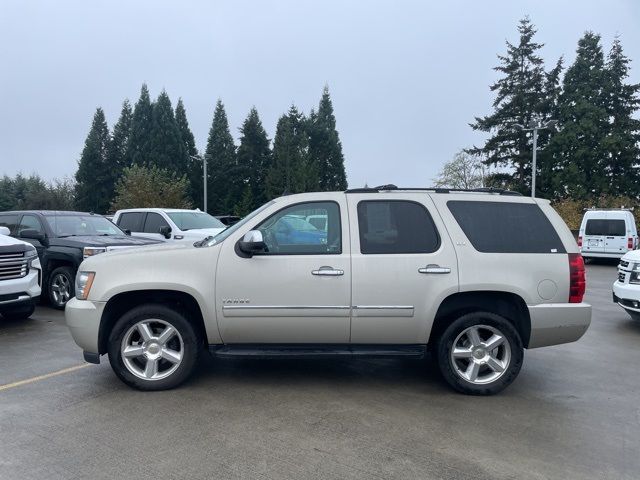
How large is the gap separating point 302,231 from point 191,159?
5891 centimetres

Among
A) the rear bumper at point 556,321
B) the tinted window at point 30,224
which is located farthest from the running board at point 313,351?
the tinted window at point 30,224

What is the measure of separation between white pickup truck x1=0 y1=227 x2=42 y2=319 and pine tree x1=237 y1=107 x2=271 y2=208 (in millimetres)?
52343

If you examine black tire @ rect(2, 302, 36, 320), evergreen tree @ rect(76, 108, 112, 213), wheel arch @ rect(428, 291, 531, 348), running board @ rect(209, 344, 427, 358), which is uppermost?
evergreen tree @ rect(76, 108, 112, 213)

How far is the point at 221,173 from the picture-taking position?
193 feet

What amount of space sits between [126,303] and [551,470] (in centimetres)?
385

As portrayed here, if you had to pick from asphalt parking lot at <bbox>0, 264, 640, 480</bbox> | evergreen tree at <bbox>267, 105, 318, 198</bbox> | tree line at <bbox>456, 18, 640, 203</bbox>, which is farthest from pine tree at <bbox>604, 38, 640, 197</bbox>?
asphalt parking lot at <bbox>0, 264, 640, 480</bbox>

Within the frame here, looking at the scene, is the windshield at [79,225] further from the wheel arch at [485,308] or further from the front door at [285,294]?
the wheel arch at [485,308]

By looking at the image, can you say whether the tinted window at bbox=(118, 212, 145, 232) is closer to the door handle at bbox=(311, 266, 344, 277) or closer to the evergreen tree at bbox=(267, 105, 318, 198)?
the door handle at bbox=(311, 266, 344, 277)

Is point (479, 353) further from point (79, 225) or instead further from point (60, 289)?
point (79, 225)

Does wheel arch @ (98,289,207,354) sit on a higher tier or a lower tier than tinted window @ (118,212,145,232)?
lower

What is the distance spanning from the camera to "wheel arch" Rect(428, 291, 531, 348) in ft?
16.3

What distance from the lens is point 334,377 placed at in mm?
5445

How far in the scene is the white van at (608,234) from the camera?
17.8 meters

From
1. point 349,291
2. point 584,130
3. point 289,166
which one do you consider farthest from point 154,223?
point 289,166
